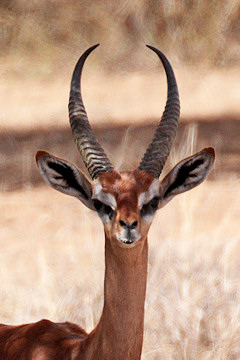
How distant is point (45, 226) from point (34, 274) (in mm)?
1364

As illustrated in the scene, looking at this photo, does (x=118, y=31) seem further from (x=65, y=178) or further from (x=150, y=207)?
(x=150, y=207)

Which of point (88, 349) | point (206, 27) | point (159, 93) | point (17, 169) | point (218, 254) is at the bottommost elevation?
point (88, 349)

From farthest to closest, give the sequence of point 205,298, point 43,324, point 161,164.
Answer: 1. point 205,298
2. point 43,324
3. point 161,164

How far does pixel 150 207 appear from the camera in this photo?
5.66 metres

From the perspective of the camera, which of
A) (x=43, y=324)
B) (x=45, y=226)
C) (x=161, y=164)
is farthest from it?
(x=45, y=226)

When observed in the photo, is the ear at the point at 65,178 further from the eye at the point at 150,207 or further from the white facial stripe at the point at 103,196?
the eye at the point at 150,207

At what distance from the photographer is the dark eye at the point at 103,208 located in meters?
5.58

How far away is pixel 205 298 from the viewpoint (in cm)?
898

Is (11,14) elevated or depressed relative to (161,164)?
elevated

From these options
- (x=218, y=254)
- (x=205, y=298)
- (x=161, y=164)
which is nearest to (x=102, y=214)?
(x=161, y=164)

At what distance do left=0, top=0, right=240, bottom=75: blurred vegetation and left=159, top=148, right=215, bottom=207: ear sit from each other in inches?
332

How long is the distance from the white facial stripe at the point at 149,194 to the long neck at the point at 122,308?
0.28 metres

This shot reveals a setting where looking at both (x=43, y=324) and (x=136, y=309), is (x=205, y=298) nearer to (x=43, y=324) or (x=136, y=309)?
(x=43, y=324)

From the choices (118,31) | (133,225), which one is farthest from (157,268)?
(118,31)
